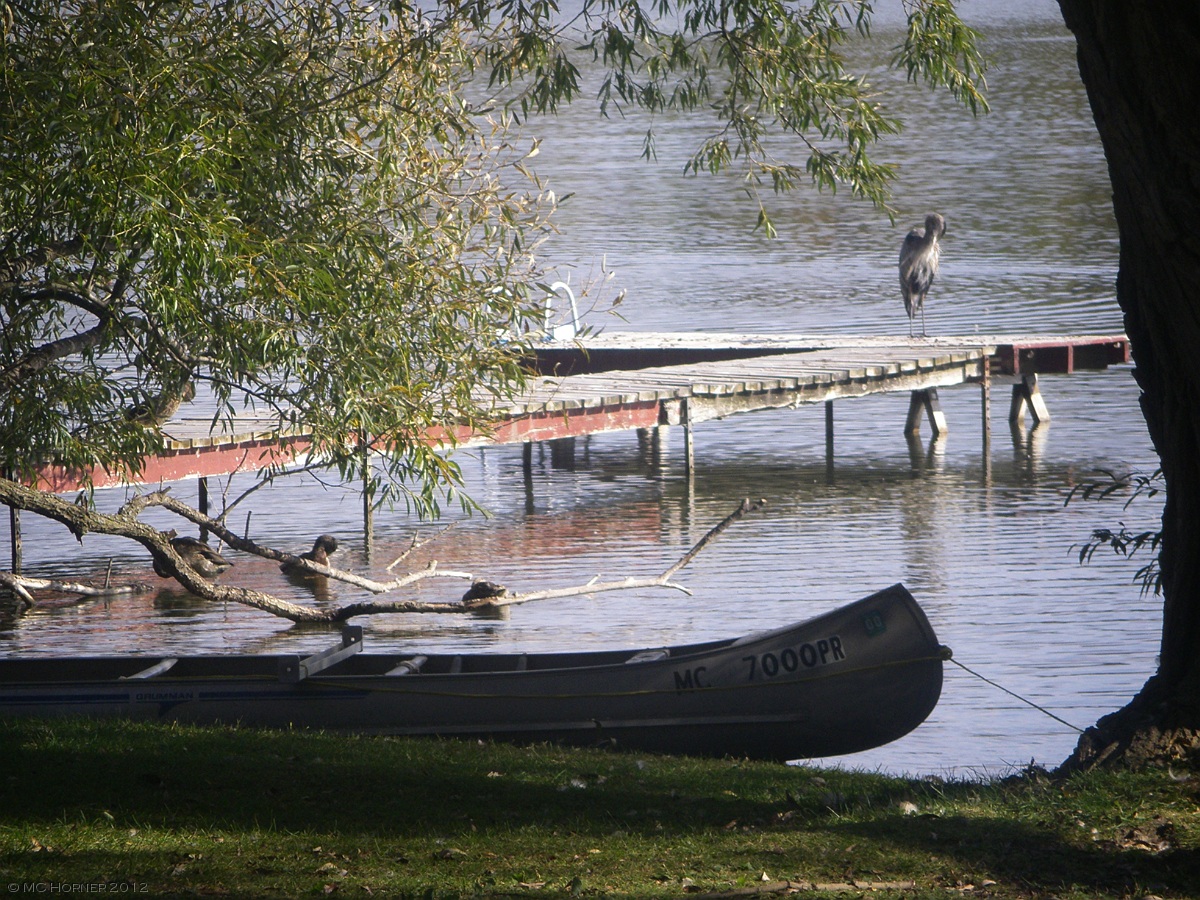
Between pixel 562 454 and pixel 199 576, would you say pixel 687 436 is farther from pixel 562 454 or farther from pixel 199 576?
pixel 199 576

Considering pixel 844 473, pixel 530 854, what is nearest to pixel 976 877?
pixel 530 854

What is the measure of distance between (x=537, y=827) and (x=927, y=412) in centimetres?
1733

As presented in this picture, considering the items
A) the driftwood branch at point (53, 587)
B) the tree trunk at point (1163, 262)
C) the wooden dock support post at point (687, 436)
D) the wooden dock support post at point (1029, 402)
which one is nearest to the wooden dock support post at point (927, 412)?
the wooden dock support post at point (1029, 402)

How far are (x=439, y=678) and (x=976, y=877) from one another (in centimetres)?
384

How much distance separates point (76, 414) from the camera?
10.3 meters

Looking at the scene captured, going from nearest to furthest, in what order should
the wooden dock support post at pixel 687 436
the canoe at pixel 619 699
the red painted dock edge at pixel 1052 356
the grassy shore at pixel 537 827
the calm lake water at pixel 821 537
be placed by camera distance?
the grassy shore at pixel 537 827, the canoe at pixel 619 699, the calm lake water at pixel 821 537, the wooden dock support post at pixel 687 436, the red painted dock edge at pixel 1052 356

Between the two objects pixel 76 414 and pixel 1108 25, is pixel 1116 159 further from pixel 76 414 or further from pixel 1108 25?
pixel 76 414

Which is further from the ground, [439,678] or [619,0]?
[619,0]

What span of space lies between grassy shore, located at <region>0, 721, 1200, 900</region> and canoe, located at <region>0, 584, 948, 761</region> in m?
0.98

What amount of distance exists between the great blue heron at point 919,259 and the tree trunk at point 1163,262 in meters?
18.0

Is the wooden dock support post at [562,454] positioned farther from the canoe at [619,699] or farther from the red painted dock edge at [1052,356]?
the canoe at [619,699]

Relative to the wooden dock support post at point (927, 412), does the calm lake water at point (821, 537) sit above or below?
below

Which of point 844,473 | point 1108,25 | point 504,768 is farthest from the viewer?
point 844,473

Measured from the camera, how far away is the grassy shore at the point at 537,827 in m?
5.45
